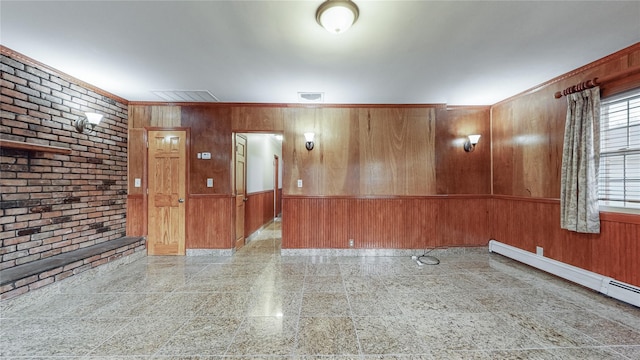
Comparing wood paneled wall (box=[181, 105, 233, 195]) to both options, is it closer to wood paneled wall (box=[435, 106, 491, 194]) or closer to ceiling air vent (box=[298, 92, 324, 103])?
ceiling air vent (box=[298, 92, 324, 103])

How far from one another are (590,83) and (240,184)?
16.8 ft

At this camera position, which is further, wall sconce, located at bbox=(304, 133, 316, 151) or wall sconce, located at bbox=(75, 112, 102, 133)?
wall sconce, located at bbox=(304, 133, 316, 151)

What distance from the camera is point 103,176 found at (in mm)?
3676

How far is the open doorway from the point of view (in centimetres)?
515

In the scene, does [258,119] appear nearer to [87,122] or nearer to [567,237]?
[87,122]

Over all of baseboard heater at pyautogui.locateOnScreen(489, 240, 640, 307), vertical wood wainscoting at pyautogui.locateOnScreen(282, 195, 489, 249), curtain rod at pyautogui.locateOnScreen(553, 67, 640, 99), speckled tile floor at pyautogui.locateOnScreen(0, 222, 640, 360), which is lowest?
Answer: speckled tile floor at pyautogui.locateOnScreen(0, 222, 640, 360)

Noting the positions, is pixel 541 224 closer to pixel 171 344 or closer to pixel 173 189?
pixel 171 344

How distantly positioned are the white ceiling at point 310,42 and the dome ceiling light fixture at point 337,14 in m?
0.07

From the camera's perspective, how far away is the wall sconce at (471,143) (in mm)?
4129

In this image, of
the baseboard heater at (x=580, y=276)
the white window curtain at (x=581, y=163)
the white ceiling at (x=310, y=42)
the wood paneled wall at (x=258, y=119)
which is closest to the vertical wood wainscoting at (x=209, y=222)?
the wood paneled wall at (x=258, y=119)

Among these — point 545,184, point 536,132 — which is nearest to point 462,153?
point 536,132

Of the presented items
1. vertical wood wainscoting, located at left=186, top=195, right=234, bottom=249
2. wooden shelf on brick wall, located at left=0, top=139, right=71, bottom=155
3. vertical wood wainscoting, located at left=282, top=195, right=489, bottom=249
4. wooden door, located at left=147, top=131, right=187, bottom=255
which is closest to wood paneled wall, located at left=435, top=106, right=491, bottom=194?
vertical wood wainscoting, located at left=282, top=195, right=489, bottom=249

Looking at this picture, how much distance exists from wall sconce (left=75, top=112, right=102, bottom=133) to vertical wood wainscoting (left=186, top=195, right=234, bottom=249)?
1.61m

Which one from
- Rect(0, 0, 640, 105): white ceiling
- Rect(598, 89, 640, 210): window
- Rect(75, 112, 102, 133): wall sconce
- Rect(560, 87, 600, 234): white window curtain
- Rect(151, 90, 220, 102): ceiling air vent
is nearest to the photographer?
Rect(0, 0, 640, 105): white ceiling
